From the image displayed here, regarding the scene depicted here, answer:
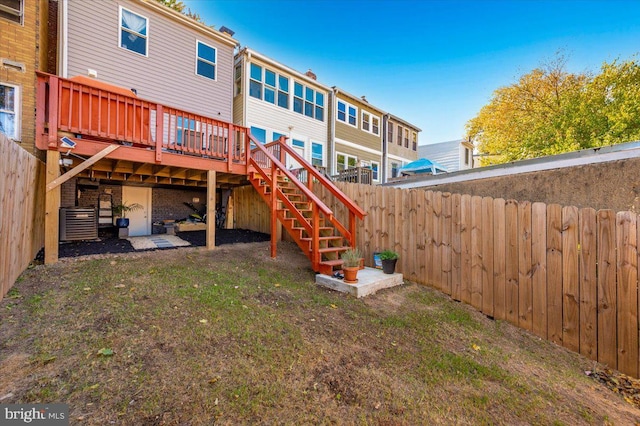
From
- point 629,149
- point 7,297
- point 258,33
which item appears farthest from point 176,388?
point 258,33

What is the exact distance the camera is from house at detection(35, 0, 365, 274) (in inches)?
194

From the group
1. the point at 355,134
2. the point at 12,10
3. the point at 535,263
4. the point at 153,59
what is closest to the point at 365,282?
the point at 535,263

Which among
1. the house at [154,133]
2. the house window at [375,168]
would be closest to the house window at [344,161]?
the house window at [375,168]

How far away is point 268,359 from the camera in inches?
98.1

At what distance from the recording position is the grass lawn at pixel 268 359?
1943 mm

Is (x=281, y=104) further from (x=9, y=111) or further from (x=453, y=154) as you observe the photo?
(x=453, y=154)

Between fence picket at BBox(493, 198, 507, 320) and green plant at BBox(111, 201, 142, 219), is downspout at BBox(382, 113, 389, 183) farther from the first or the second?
fence picket at BBox(493, 198, 507, 320)

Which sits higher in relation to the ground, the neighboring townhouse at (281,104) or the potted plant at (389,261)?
the neighboring townhouse at (281,104)

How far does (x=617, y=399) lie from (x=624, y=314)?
0.95 m

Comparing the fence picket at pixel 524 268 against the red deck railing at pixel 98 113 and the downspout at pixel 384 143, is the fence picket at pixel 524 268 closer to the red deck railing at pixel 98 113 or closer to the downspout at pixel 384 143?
the red deck railing at pixel 98 113

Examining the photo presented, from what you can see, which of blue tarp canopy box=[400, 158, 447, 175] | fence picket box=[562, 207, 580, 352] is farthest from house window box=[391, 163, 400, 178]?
fence picket box=[562, 207, 580, 352]

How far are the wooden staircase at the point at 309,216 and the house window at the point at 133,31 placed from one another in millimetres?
5375

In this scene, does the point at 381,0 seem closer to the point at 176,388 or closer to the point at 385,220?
the point at 385,220

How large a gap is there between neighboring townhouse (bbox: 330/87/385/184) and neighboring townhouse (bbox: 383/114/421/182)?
1.93 ft
